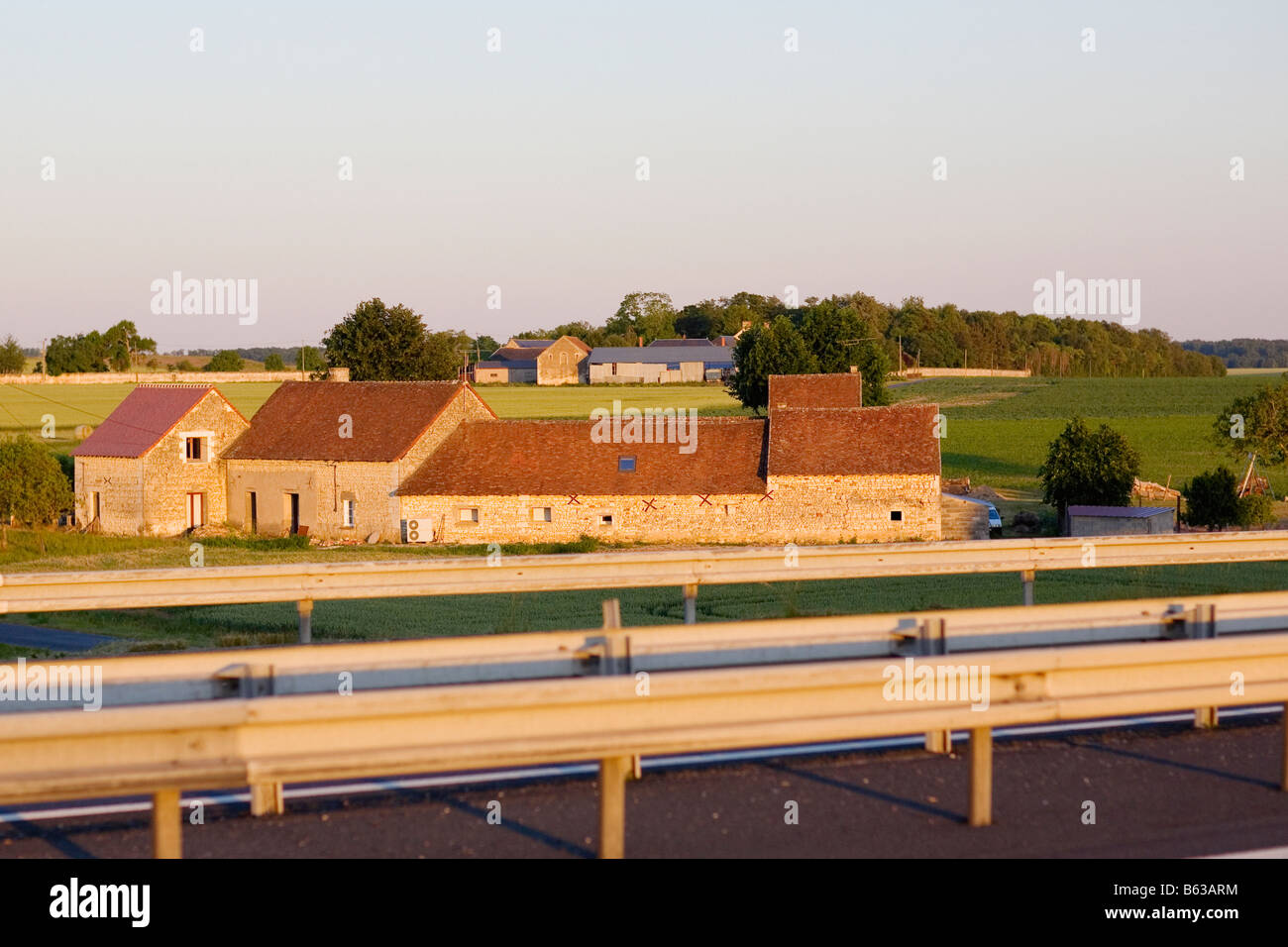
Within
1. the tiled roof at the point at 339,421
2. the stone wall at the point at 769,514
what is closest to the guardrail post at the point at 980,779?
the stone wall at the point at 769,514

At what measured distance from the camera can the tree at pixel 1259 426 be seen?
46719mm

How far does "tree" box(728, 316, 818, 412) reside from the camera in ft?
244

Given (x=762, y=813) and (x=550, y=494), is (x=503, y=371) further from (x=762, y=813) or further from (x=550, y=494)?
(x=762, y=813)

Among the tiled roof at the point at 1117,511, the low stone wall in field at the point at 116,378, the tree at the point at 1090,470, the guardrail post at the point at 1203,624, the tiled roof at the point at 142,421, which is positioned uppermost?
the low stone wall in field at the point at 116,378

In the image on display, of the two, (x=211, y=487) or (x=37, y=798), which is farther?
(x=211, y=487)

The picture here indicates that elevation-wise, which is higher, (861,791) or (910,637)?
(910,637)

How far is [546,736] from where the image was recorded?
20.8 feet

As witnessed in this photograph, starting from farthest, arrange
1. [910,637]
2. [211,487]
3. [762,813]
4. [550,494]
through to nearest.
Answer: [211,487] → [550,494] → [910,637] → [762,813]

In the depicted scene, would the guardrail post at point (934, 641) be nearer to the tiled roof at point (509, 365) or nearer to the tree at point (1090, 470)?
the tree at point (1090, 470)

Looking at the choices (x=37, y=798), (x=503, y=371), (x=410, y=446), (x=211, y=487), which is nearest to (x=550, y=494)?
(x=410, y=446)

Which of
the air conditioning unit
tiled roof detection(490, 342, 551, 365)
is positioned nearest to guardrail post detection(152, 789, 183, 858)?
the air conditioning unit

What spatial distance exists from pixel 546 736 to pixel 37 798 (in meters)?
2.19

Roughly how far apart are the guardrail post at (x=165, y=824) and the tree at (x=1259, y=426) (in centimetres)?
4624

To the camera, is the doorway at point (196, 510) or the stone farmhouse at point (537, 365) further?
the stone farmhouse at point (537, 365)
